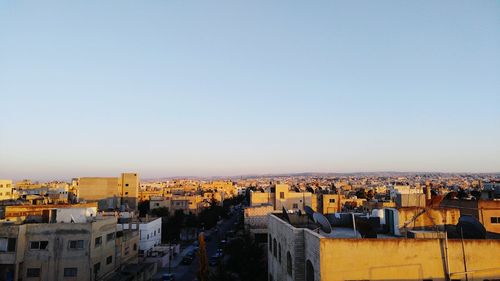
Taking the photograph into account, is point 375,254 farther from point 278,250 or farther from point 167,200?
point 167,200

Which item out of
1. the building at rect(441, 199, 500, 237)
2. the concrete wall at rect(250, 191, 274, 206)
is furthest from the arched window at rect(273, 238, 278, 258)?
the concrete wall at rect(250, 191, 274, 206)

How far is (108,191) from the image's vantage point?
80.6 m

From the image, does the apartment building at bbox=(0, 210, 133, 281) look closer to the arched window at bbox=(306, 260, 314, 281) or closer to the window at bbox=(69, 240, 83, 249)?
the window at bbox=(69, 240, 83, 249)

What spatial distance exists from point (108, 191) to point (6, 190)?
68.2ft

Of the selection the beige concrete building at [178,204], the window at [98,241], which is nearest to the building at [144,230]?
the window at [98,241]

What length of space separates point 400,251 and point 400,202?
14.8m

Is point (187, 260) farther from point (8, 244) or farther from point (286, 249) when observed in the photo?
point (286, 249)

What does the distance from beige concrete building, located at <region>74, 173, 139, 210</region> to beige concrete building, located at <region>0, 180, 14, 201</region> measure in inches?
562

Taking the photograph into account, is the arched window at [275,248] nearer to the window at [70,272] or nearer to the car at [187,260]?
the window at [70,272]

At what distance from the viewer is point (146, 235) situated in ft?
154

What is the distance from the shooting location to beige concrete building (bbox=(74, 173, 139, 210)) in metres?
80.1

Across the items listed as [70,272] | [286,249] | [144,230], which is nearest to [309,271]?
[286,249]

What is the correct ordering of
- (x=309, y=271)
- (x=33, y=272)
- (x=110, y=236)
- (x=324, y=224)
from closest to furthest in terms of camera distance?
1. (x=309, y=271)
2. (x=324, y=224)
3. (x=33, y=272)
4. (x=110, y=236)

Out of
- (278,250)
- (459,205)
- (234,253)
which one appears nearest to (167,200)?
(234,253)
